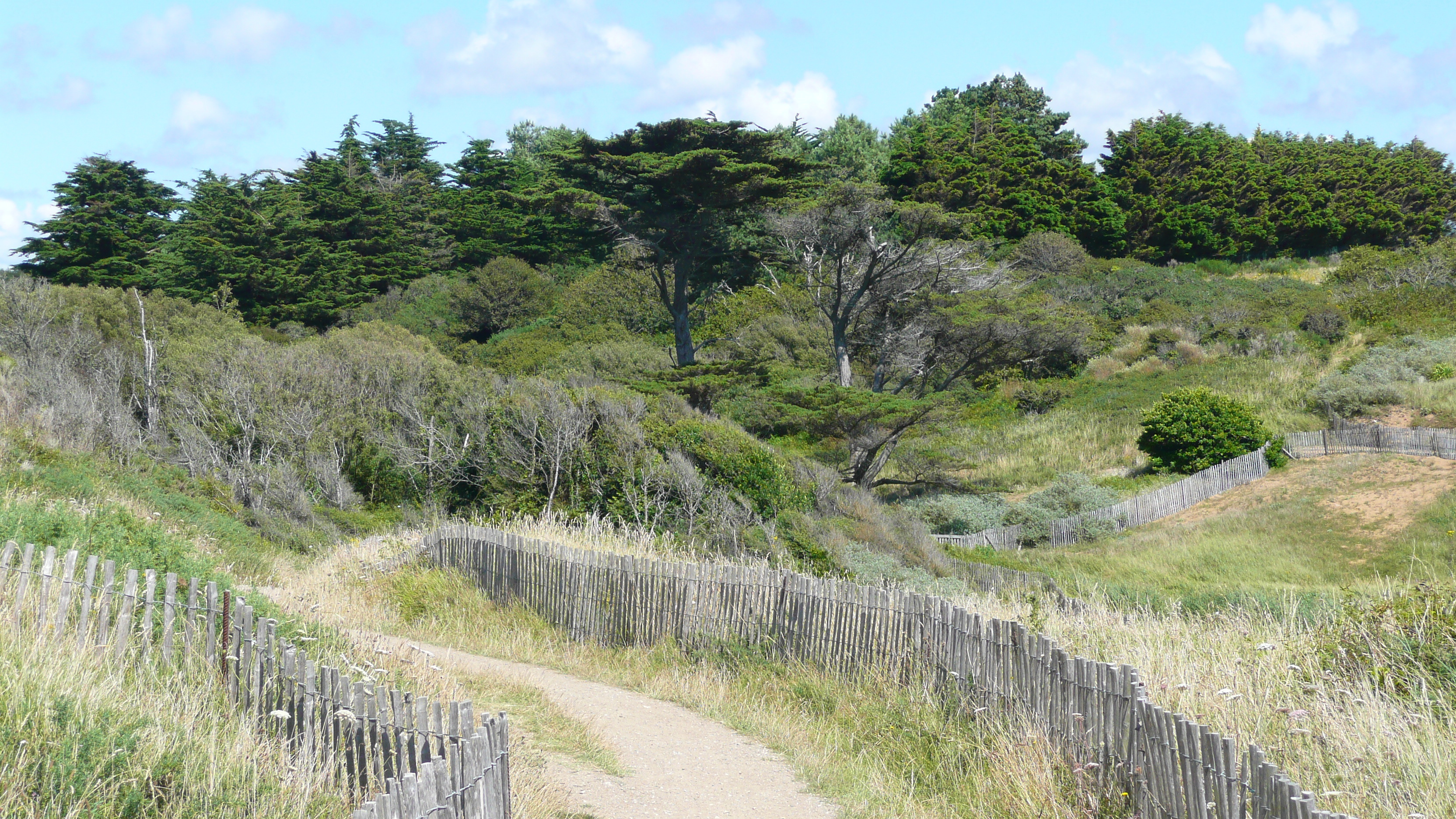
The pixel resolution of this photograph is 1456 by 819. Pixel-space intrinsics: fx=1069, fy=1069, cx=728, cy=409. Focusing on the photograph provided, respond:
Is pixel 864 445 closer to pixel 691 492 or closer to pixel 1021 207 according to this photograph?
pixel 691 492

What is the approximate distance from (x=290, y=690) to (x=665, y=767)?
2718 millimetres

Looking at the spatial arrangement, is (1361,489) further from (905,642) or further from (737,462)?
(905,642)

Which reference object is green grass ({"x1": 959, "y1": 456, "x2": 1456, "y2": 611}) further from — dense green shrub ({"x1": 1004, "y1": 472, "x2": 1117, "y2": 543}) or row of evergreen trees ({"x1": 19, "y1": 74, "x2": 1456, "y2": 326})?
row of evergreen trees ({"x1": 19, "y1": 74, "x2": 1456, "y2": 326})

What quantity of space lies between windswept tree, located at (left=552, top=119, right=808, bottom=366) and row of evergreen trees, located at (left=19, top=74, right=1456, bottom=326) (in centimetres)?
7

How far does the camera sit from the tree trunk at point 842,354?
3491cm

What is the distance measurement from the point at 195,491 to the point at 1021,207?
49.5 m

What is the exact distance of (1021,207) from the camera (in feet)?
198

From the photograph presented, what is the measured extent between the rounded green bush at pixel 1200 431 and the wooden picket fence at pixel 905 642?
2298 cm

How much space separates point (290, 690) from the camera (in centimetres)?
520

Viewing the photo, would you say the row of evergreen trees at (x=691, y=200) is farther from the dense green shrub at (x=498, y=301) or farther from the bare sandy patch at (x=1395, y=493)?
the bare sandy patch at (x=1395, y=493)

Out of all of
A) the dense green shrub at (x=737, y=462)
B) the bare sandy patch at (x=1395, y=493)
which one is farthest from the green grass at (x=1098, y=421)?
the dense green shrub at (x=737, y=462)

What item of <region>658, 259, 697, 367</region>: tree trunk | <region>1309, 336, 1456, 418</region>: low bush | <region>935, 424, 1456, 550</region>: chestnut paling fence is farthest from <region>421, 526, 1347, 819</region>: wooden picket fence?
<region>1309, 336, 1456, 418</region>: low bush

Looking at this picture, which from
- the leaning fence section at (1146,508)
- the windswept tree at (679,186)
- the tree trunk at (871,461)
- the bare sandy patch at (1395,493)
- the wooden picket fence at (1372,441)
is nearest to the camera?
the bare sandy patch at (1395,493)

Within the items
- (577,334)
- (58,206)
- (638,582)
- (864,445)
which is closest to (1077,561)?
(864,445)
